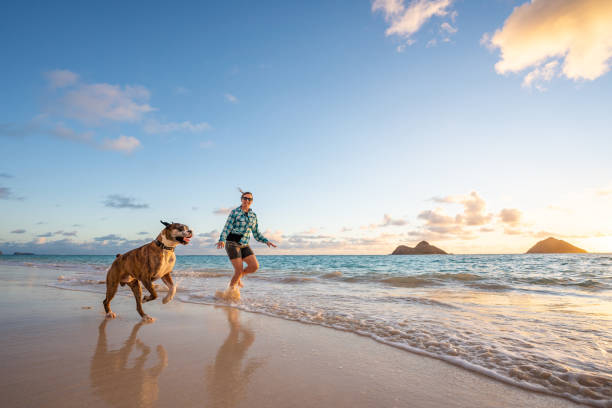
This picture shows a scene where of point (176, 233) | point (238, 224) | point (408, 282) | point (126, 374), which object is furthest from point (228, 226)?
point (408, 282)

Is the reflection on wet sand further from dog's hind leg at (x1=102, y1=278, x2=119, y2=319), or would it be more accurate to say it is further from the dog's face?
dog's hind leg at (x1=102, y1=278, x2=119, y2=319)

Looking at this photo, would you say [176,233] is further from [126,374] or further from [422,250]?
[422,250]

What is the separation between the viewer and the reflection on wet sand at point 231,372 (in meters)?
2.22

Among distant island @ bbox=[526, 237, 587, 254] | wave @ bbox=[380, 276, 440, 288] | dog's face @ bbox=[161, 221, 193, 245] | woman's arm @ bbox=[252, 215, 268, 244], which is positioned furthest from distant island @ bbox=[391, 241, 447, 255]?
dog's face @ bbox=[161, 221, 193, 245]

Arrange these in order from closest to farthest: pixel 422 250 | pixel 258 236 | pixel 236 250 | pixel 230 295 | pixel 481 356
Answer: pixel 481 356 < pixel 236 250 < pixel 230 295 < pixel 258 236 < pixel 422 250

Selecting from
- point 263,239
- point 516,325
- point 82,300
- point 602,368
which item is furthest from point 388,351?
point 82,300

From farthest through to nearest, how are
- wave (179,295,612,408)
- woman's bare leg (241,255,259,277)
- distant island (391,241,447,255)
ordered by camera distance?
1. distant island (391,241,447,255)
2. woman's bare leg (241,255,259,277)
3. wave (179,295,612,408)

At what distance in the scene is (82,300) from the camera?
6781 mm

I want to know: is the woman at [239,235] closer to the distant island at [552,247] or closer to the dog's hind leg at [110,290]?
the dog's hind leg at [110,290]

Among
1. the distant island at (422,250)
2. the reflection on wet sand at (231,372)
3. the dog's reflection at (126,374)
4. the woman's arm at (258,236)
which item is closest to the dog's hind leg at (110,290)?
the dog's reflection at (126,374)

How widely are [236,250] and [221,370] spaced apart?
4.52m

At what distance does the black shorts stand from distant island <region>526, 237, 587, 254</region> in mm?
169684

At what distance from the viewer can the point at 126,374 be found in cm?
260

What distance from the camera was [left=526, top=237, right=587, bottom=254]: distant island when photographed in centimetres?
13705
